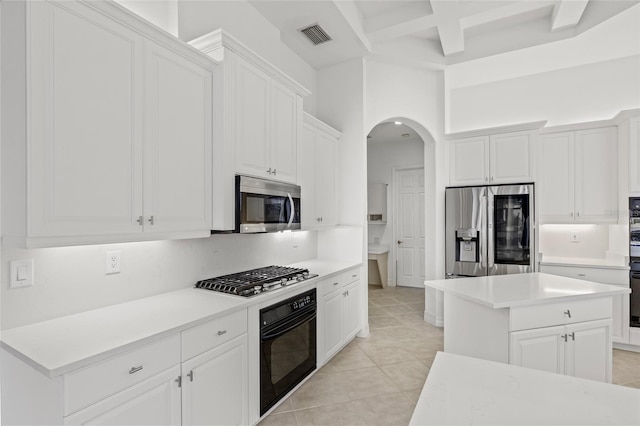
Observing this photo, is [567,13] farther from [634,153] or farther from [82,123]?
[82,123]

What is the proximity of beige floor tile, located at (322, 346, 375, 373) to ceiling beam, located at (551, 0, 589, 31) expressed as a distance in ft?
13.0

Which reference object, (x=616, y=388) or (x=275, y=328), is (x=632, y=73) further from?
(x=275, y=328)

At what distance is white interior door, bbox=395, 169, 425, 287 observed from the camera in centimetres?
650

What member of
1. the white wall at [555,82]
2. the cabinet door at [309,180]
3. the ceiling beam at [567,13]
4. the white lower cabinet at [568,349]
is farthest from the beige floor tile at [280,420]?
the ceiling beam at [567,13]

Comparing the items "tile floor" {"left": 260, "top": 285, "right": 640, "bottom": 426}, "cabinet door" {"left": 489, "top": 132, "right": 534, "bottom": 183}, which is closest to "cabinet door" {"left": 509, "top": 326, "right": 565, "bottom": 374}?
"tile floor" {"left": 260, "top": 285, "right": 640, "bottom": 426}

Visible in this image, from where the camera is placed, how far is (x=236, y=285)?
7.51ft

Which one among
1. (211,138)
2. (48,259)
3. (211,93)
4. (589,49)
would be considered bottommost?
(48,259)

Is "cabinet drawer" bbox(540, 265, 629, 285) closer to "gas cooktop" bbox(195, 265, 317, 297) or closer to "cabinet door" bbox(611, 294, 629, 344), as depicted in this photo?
"cabinet door" bbox(611, 294, 629, 344)

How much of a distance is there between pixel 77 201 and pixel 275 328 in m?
1.45

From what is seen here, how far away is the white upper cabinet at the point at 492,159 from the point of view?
3.89 metres

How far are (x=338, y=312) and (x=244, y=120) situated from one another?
2062 millimetres

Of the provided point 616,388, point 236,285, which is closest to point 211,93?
point 236,285

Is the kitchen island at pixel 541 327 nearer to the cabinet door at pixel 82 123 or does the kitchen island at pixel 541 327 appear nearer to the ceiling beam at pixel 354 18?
the cabinet door at pixel 82 123

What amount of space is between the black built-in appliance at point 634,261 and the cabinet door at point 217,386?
398 cm
